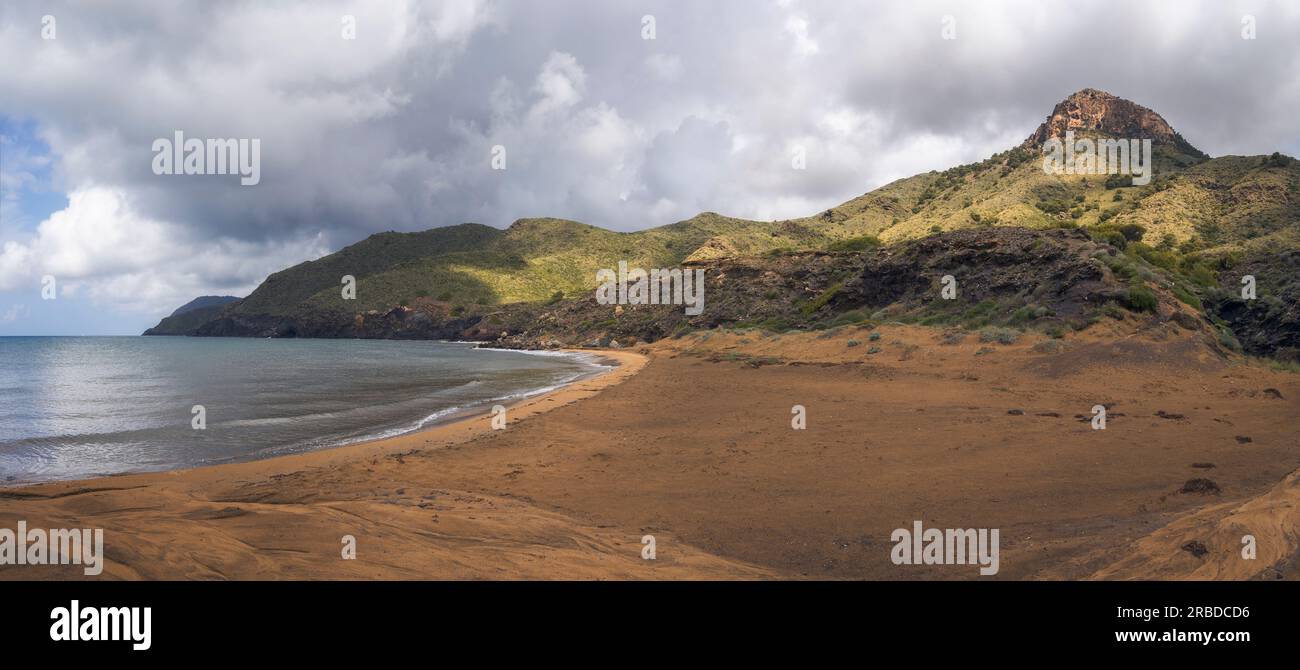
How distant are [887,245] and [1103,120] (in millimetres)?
55225

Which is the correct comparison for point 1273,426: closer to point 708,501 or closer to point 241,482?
point 708,501

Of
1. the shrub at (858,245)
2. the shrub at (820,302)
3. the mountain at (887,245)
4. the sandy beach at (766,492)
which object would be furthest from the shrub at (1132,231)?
the sandy beach at (766,492)

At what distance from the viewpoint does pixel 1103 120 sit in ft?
267

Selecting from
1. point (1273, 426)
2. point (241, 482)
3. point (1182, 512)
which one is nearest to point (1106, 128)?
point (1273, 426)

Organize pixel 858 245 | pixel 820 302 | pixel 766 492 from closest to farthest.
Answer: pixel 766 492 → pixel 820 302 → pixel 858 245

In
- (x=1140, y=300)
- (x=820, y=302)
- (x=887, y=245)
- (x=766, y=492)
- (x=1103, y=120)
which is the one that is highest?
(x=1103, y=120)

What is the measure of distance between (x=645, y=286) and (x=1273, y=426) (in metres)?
65.1

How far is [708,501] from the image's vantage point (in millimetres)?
7781

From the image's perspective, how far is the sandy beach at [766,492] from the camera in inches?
199

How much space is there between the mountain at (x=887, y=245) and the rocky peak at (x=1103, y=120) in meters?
0.20

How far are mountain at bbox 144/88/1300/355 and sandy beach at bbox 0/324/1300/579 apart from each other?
→ 13428mm

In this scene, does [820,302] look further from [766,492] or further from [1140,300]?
[766,492]

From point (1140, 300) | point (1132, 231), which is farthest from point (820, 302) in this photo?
point (1132, 231)
